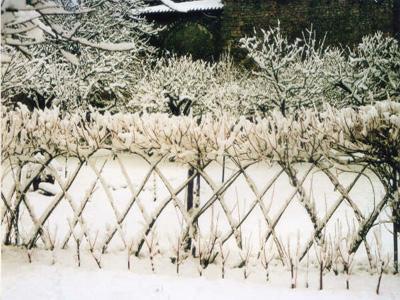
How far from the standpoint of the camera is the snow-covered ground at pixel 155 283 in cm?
428

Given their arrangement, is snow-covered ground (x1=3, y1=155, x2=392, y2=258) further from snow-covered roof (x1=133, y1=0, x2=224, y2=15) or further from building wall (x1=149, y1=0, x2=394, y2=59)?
snow-covered roof (x1=133, y1=0, x2=224, y2=15)

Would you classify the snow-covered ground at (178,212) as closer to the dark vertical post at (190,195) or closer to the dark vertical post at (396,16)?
the dark vertical post at (190,195)

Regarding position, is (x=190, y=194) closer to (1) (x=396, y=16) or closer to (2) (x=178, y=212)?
(2) (x=178, y=212)

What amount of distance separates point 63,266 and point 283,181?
35.7 feet

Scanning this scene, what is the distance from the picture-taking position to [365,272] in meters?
4.84

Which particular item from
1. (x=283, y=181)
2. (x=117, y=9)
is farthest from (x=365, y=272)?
(x=117, y=9)

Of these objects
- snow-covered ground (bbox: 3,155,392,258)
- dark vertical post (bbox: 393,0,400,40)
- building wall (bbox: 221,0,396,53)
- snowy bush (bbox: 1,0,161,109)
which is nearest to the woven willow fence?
snow-covered ground (bbox: 3,155,392,258)

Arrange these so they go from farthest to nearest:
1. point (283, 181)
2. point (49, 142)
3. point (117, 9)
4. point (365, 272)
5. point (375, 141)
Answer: point (117, 9) < point (283, 181) < point (49, 142) < point (365, 272) < point (375, 141)

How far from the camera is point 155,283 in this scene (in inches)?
178

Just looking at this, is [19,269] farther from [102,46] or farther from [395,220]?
[395,220]

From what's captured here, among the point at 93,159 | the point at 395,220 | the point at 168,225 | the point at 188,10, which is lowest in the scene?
the point at 168,225

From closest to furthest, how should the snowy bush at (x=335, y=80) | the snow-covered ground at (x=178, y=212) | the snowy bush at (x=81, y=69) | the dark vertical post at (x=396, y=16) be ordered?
the snow-covered ground at (x=178, y=212) → the snowy bush at (x=81, y=69) → the snowy bush at (x=335, y=80) → the dark vertical post at (x=396, y=16)

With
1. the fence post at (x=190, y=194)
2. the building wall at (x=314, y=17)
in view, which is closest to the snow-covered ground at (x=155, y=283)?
the fence post at (x=190, y=194)

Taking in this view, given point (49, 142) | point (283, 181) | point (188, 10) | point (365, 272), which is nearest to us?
point (365, 272)
